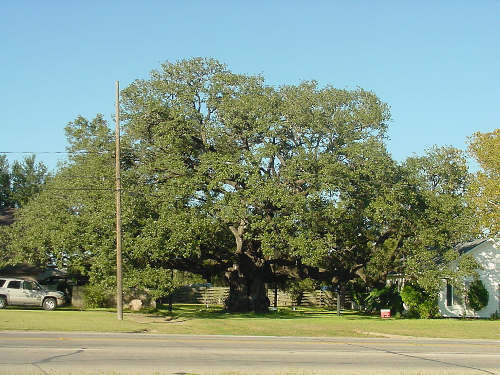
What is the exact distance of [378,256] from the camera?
123 ft

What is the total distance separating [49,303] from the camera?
124 feet

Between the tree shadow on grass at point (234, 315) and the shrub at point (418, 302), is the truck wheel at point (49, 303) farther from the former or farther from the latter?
→ the shrub at point (418, 302)

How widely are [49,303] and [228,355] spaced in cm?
2439

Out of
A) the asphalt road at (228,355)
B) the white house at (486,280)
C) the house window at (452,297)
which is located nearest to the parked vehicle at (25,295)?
the asphalt road at (228,355)

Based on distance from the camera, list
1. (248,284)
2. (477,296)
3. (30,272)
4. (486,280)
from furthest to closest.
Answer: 1. (30,272)
2. (486,280)
3. (248,284)
4. (477,296)

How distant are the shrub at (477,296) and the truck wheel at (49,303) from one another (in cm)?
2451

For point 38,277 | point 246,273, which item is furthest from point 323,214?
point 38,277

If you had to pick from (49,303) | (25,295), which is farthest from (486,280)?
(25,295)

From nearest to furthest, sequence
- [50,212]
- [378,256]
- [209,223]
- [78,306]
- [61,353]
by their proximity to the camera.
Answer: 1. [61,353]
2. [209,223]
3. [50,212]
4. [378,256]
5. [78,306]

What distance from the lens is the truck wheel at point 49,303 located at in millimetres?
37719

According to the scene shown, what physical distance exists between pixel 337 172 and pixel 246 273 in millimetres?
9899

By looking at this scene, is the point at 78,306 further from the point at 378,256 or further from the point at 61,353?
the point at 61,353

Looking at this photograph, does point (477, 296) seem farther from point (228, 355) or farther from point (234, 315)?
point (228, 355)

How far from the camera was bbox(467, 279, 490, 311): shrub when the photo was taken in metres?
38.8
